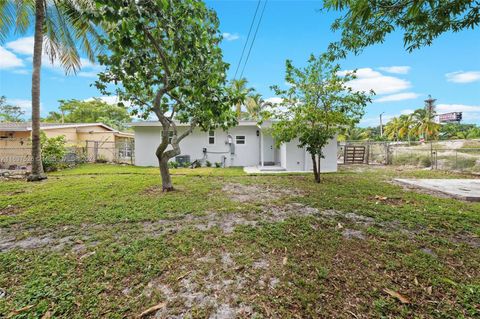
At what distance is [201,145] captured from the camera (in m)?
14.2

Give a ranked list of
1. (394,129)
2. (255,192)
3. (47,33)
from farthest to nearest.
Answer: (394,129) → (47,33) → (255,192)

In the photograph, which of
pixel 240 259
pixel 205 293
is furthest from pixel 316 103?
pixel 205 293

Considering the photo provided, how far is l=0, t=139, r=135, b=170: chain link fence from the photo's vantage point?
13141 mm

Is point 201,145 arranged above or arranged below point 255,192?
above

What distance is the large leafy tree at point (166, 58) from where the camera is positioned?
9.30 ft

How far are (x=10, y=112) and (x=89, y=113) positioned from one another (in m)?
14.1

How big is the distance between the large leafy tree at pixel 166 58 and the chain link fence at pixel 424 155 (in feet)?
38.2

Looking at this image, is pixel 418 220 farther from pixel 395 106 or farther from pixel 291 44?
pixel 395 106

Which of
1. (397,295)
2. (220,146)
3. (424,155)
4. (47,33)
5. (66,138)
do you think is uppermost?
(47,33)

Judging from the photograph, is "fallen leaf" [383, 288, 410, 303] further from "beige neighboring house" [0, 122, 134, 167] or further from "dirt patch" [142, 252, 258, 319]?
"beige neighboring house" [0, 122, 134, 167]

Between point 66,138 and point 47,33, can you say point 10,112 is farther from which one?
point 47,33

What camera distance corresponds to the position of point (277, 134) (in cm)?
801

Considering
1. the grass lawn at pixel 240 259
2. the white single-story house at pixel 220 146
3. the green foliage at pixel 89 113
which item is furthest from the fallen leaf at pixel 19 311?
the green foliage at pixel 89 113

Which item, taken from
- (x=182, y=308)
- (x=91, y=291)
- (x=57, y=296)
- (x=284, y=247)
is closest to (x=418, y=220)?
(x=284, y=247)
